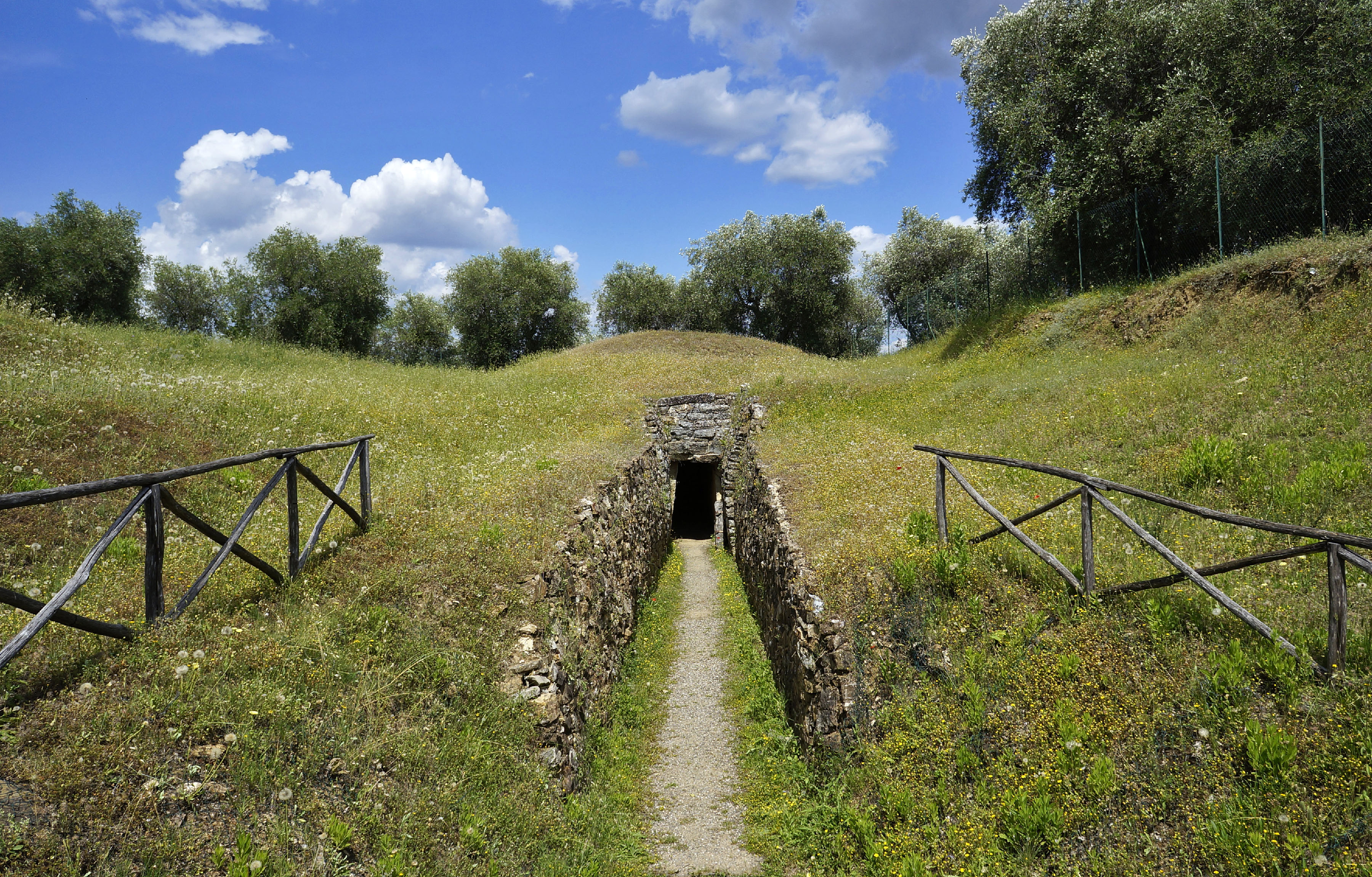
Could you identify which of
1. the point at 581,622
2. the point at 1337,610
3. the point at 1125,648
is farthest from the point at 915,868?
the point at 581,622

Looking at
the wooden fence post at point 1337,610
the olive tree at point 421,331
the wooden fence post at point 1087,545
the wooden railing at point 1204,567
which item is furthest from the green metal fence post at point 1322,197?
the olive tree at point 421,331

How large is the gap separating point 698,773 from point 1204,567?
6458 mm

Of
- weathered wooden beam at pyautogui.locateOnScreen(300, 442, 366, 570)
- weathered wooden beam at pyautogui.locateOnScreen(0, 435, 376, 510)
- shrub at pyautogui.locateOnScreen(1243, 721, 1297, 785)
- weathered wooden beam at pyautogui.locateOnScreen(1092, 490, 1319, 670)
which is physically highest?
weathered wooden beam at pyautogui.locateOnScreen(0, 435, 376, 510)

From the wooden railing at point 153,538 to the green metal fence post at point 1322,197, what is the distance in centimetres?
1994

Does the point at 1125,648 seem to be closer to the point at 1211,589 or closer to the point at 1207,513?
the point at 1211,589

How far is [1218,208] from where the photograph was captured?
53.1 ft

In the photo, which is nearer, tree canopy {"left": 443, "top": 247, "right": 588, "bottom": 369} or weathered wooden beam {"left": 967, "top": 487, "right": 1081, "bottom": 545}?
weathered wooden beam {"left": 967, "top": 487, "right": 1081, "bottom": 545}

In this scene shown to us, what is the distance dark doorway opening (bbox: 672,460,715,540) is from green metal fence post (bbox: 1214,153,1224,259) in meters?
16.7

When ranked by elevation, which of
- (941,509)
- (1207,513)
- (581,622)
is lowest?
(581,622)

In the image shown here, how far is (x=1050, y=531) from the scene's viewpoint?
27.1 ft

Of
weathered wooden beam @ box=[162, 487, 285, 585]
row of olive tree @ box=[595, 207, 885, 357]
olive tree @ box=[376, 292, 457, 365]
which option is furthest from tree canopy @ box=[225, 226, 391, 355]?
weathered wooden beam @ box=[162, 487, 285, 585]

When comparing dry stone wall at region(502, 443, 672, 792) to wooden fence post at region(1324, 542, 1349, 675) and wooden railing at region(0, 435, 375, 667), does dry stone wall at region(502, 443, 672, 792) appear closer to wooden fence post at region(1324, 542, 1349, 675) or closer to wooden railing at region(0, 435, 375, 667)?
wooden railing at region(0, 435, 375, 667)

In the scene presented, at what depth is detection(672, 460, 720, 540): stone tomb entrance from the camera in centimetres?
2525

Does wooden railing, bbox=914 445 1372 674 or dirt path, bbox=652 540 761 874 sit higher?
wooden railing, bbox=914 445 1372 674
